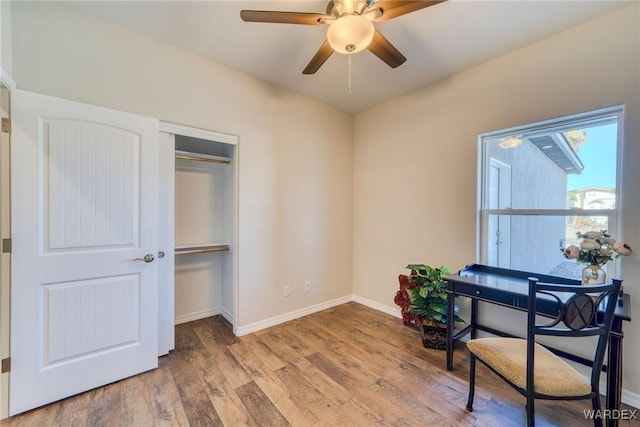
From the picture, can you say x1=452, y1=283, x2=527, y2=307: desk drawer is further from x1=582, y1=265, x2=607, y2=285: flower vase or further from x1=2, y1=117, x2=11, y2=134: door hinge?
x1=2, y1=117, x2=11, y2=134: door hinge

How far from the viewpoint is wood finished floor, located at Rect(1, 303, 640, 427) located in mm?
1651

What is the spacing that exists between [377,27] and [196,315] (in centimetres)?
346

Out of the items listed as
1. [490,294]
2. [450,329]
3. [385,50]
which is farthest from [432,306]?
[385,50]

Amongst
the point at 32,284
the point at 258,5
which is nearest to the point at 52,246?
the point at 32,284

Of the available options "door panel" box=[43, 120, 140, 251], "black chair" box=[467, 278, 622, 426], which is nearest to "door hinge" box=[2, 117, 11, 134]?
"door panel" box=[43, 120, 140, 251]

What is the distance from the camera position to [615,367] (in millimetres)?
1500

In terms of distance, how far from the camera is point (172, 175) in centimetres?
240

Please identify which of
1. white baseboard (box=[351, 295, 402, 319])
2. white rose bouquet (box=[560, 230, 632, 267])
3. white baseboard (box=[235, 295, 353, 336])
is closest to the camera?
white rose bouquet (box=[560, 230, 632, 267])

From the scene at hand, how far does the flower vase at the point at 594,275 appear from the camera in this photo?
177cm

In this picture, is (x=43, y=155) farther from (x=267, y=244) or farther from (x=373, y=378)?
(x=373, y=378)

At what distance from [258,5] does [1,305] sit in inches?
102

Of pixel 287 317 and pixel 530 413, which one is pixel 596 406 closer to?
pixel 530 413

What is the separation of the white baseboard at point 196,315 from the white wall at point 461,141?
191 cm

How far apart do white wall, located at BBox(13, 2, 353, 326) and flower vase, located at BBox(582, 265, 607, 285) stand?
2445mm
